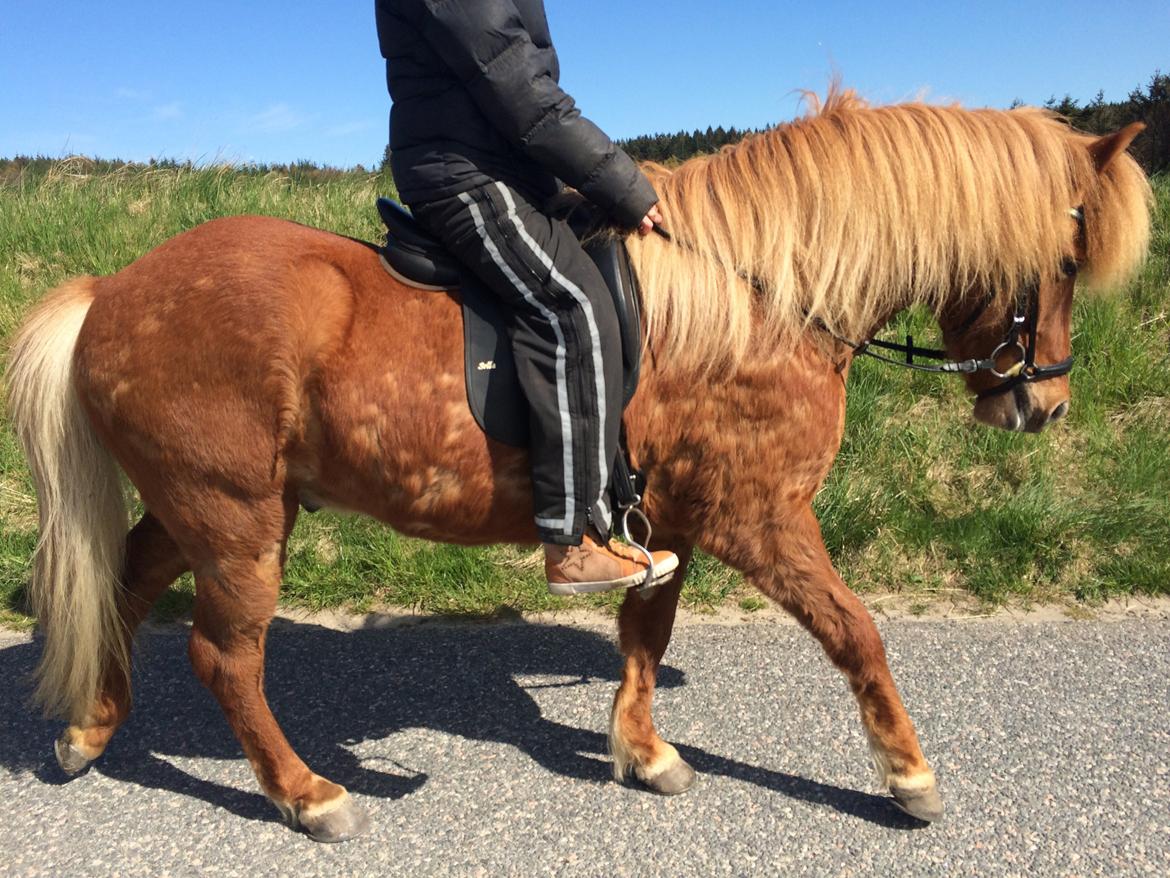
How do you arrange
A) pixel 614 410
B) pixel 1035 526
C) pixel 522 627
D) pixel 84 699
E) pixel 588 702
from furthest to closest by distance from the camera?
pixel 1035 526
pixel 522 627
pixel 588 702
pixel 84 699
pixel 614 410

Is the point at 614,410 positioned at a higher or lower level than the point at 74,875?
higher

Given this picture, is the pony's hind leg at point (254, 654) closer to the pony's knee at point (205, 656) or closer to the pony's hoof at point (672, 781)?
the pony's knee at point (205, 656)

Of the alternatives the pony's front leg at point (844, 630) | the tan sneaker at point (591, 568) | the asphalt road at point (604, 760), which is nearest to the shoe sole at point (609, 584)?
the tan sneaker at point (591, 568)

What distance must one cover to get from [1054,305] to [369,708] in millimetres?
2742

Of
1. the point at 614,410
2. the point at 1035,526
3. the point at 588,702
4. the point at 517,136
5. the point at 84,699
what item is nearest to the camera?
the point at 517,136

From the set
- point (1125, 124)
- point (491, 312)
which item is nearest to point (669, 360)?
point (491, 312)

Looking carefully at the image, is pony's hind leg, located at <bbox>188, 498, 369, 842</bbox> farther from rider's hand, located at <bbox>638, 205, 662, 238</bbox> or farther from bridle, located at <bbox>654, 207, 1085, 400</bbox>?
bridle, located at <bbox>654, 207, 1085, 400</bbox>

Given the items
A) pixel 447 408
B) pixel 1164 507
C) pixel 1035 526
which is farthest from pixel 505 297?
pixel 1164 507

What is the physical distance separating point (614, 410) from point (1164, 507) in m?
3.50

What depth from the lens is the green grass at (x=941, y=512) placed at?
4078mm

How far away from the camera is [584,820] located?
2.64 meters

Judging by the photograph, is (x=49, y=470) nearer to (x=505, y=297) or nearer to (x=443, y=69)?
(x=505, y=297)

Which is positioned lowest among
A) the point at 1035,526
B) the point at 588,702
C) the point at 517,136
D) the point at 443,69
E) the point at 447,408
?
the point at 588,702

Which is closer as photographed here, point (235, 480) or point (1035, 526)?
point (235, 480)
